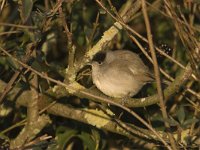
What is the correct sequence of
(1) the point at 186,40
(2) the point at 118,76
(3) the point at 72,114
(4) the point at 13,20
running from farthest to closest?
(4) the point at 13,20
(2) the point at 118,76
(3) the point at 72,114
(1) the point at 186,40

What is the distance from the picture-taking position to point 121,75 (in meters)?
5.42

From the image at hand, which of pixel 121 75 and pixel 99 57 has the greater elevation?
pixel 99 57

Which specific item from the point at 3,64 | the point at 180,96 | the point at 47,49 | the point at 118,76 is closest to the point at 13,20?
the point at 47,49

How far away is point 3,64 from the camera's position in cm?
515

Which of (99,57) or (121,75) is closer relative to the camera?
(99,57)

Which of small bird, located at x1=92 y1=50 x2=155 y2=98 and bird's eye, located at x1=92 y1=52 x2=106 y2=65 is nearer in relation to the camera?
bird's eye, located at x1=92 y1=52 x2=106 y2=65

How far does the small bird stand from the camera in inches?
209

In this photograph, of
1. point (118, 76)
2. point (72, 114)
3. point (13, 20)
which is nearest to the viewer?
point (72, 114)

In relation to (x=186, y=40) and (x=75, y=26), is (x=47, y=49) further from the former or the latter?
(x=186, y=40)

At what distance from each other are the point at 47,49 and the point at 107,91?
2.87ft

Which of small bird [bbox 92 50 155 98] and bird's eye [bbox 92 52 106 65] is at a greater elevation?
bird's eye [bbox 92 52 106 65]

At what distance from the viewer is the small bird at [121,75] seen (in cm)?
530

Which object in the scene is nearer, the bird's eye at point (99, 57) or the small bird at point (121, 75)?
the bird's eye at point (99, 57)

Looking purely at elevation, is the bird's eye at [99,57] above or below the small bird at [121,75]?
above
